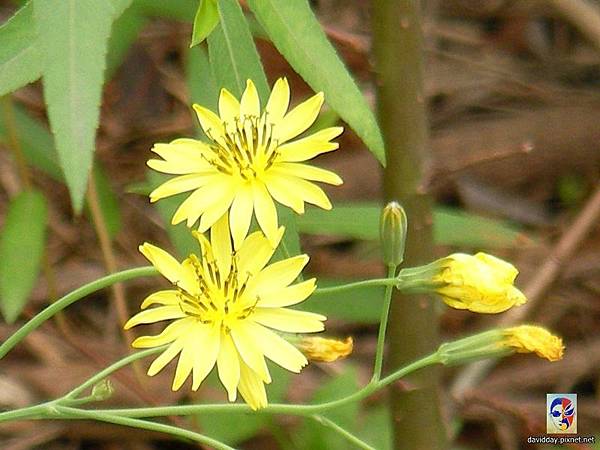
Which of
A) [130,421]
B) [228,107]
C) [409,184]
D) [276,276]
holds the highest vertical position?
[409,184]

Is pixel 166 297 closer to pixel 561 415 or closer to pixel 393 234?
pixel 393 234

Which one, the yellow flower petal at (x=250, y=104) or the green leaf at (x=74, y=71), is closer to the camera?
the green leaf at (x=74, y=71)

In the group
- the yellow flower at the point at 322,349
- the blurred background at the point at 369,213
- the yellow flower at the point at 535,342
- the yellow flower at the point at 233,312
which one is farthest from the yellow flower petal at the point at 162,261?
the blurred background at the point at 369,213

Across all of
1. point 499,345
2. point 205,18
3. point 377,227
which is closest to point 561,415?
point 377,227

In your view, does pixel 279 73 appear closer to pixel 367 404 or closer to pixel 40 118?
pixel 40 118

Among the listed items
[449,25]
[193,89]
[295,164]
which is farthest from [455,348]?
[449,25]

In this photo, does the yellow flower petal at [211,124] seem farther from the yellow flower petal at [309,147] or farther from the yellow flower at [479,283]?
the yellow flower at [479,283]
